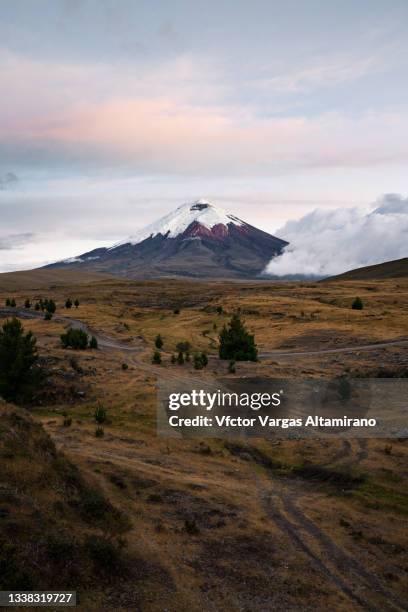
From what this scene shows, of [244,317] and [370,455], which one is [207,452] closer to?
[370,455]

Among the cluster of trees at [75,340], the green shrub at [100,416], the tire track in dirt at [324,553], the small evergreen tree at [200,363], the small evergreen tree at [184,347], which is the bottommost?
the tire track in dirt at [324,553]

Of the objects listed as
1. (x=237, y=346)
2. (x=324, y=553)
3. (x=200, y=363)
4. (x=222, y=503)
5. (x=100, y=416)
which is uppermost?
(x=237, y=346)

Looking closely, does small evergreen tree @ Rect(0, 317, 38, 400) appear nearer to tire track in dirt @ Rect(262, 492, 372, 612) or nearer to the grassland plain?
the grassland plain

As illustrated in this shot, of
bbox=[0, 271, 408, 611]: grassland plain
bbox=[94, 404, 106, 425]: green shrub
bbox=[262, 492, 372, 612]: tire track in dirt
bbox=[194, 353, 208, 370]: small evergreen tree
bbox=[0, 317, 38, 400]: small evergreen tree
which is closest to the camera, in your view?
bbox=[0, 271, 408, 611]: grassland plain

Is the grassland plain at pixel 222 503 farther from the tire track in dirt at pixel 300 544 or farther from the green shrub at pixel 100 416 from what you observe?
the green shrub at pixel 100 416

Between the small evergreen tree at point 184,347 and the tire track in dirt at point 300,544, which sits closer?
the tire track in dirt at point 300,544

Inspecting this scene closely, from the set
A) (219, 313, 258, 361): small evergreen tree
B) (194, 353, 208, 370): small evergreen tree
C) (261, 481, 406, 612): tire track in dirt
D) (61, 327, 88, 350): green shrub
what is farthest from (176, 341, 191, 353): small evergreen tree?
(261, 481, 406, 612): tire track in dirt

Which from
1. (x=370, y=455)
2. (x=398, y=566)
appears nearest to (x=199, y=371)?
(x=370, y=455)

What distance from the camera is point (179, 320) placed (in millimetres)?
89250

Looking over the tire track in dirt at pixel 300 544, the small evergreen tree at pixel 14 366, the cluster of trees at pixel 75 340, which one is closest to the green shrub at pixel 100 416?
the small evergreen tree at pixel 14 366

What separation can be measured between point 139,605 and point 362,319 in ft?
226

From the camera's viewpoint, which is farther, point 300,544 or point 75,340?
point 75,340

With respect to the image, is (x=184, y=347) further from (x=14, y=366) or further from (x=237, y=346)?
(x=14, y=366)

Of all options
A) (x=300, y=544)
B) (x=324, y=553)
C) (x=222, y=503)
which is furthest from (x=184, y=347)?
(x=324, y=553)
